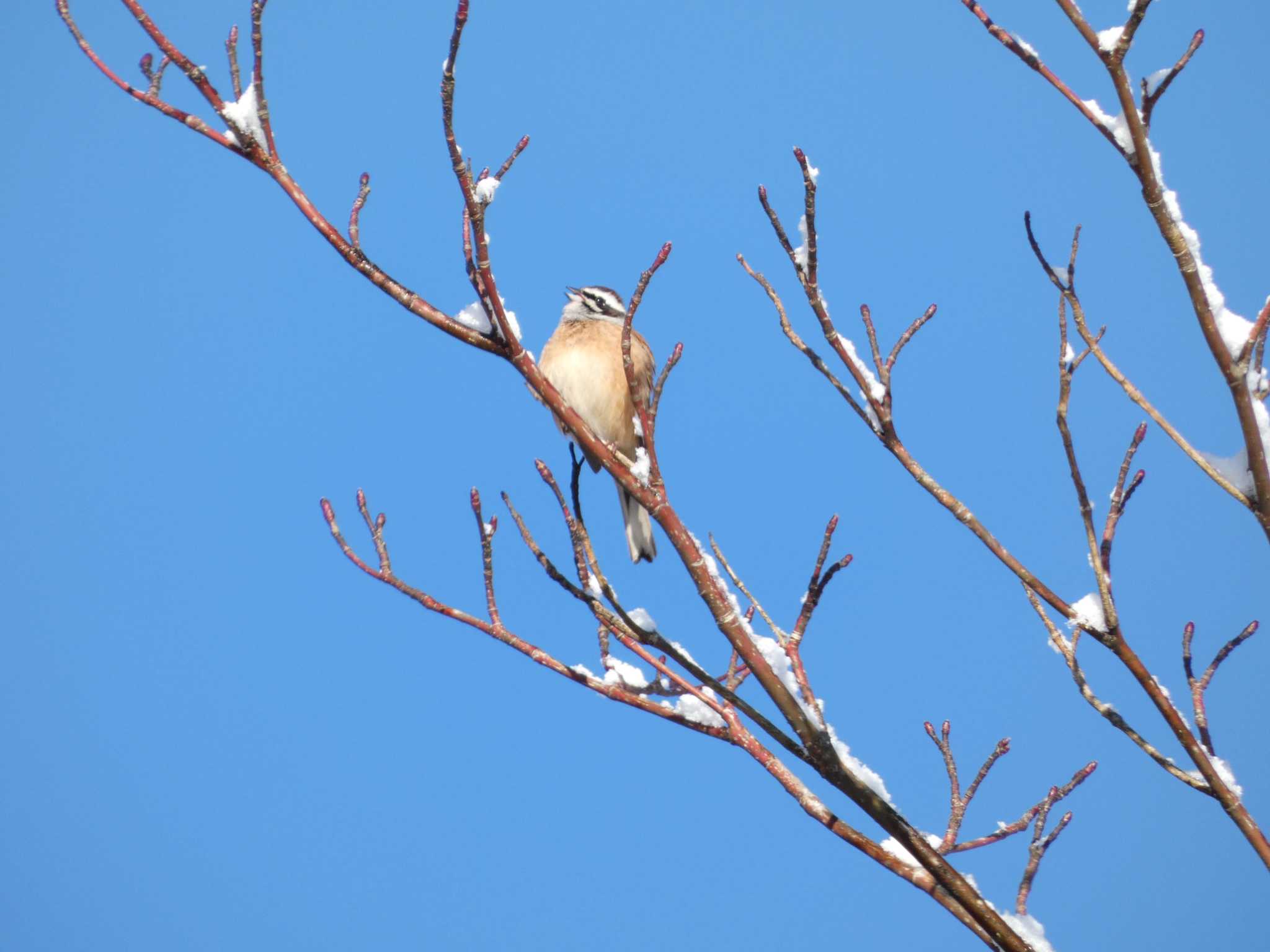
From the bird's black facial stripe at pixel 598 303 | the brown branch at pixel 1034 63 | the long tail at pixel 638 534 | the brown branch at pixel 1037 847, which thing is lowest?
the brown branch at pixel 1037 847

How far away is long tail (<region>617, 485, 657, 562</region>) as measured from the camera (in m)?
6.88

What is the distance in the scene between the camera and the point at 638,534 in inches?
271

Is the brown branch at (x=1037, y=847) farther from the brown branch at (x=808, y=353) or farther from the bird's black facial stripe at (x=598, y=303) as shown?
the bird's black facial stripe at (x=598, y=303)

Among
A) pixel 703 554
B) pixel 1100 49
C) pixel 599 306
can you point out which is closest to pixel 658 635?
pixel 703 554

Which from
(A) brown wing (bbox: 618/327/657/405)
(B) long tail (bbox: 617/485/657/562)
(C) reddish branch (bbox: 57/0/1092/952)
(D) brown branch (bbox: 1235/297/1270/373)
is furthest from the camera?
(A) brown wing (bbox: 618/327/657/405)

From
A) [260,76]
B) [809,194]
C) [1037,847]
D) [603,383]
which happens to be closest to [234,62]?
[260,76]

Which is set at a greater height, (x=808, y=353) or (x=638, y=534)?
(x=638, y=534)

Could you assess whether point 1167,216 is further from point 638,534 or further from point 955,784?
point 638,534

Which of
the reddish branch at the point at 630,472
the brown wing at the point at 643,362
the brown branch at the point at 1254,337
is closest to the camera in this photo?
the brown branch at the point at 1254,337

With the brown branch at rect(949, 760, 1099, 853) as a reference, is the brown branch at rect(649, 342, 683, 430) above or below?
above

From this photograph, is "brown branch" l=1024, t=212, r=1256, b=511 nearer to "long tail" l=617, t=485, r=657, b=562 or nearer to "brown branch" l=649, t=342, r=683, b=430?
"brown branch" l=649, t=342, r=683, b=430

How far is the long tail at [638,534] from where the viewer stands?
688cm

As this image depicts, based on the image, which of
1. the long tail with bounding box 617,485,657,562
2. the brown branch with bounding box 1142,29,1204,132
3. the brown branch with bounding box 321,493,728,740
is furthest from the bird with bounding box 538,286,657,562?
the brown branch with bounding box 1142,29,1204,132

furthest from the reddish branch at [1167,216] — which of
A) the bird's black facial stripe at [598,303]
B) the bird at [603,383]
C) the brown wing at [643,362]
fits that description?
the bird's black facial stripe at [598,303]
